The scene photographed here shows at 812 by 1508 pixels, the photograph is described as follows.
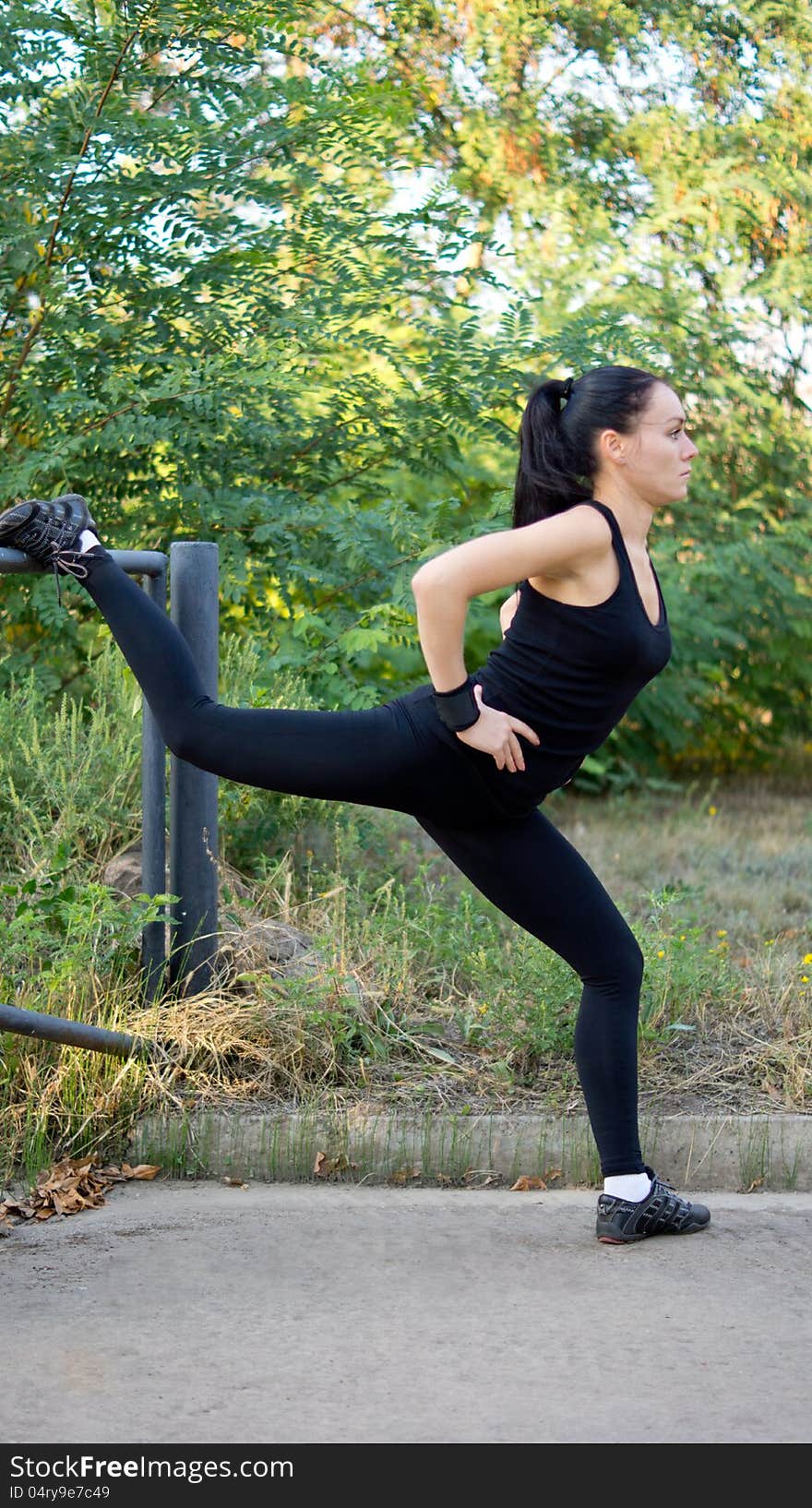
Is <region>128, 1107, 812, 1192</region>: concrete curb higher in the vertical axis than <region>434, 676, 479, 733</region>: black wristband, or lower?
lower

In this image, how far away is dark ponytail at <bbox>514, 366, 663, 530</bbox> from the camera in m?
3.50

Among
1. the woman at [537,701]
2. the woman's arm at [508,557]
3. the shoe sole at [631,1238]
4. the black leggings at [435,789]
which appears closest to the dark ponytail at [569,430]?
the woman at [537,701]

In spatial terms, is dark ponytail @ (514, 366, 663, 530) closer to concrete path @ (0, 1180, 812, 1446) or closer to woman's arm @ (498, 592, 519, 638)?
woman's arm @ (498, 592, 519, 638)

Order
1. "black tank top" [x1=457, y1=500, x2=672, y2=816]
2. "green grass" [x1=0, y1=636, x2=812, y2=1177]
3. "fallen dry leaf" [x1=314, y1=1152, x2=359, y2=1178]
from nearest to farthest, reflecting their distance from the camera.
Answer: "black tank top" [x1=457, y1=500, x2=672, y2=816]
"fallen dry leaf" [x1=314, y1=1152, x2=359, y2=1178]
"green grass" [x1=0, y1=636, x2=812, y2=1177]

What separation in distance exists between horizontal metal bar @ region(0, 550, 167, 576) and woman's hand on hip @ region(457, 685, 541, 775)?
3.64 feet

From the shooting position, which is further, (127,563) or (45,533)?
(127,563)

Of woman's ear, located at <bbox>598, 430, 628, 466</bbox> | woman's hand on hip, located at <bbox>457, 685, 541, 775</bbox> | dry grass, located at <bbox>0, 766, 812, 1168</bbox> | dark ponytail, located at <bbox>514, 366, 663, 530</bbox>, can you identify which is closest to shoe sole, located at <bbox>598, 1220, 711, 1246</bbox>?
dry grass, located at <bbox>0, 766, 812, 1168</bbox>

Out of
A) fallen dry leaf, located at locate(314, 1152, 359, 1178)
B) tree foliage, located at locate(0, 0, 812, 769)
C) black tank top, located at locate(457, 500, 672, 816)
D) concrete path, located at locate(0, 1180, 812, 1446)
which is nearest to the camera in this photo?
concrete path, located at locate(0, 1180, 812, 1446)

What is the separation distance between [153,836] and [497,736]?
1429mm

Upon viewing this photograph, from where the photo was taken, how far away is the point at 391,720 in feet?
11.3

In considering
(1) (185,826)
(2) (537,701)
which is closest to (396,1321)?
(2) (537,701)

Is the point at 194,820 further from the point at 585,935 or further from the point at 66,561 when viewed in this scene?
the point at 585,935

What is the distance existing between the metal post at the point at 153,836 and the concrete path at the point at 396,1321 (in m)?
0.66

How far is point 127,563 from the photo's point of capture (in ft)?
13.9
